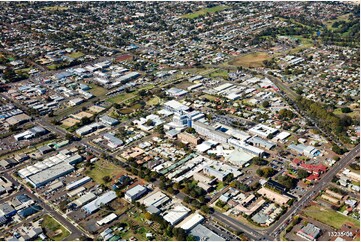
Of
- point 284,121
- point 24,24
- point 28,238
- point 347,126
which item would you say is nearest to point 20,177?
point 28,238

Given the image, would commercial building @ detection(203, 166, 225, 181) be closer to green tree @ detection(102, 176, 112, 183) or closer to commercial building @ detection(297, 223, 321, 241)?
commercial building @ detection(297, 223, 321, 241)

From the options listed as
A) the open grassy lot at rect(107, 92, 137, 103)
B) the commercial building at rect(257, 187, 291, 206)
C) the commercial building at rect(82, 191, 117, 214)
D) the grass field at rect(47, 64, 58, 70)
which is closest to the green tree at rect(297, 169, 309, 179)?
the commercial building at rect(257, 187, 291, 206)

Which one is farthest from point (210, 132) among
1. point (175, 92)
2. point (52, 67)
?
point (52, 67)

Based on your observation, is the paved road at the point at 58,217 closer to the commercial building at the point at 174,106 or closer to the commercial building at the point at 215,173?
the commercial building at the point at 215,173

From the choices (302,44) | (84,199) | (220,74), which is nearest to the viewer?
(84,199)

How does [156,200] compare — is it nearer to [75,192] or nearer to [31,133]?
[75,192]

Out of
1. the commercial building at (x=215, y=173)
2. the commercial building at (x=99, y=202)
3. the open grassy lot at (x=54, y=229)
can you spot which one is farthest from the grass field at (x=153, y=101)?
the open grassy lot at (x=54, y=229)
